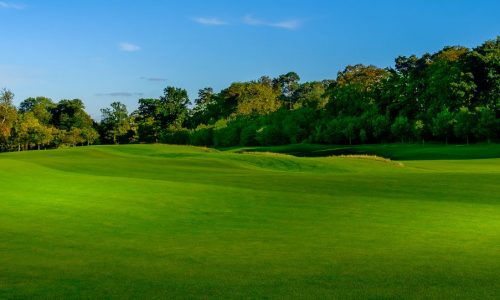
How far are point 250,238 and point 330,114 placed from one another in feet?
308

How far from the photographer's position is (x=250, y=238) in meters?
12.4

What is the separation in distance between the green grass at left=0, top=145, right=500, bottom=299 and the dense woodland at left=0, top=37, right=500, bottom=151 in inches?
2271

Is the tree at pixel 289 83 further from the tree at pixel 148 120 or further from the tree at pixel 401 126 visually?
the tree at pixel 401 126

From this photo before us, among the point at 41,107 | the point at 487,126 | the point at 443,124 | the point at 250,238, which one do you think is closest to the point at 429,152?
the point at 487,126

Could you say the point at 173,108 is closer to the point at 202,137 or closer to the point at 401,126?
the point at 202,137

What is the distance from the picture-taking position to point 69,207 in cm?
1727

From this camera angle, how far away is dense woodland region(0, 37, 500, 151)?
83000 millimetres

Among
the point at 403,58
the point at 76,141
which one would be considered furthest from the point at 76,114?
the point at 403,58

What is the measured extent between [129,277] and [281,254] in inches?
127

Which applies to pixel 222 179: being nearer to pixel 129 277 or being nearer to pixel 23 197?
pixel 23 197

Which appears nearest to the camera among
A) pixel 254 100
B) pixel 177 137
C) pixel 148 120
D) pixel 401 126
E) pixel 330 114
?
pixel 401 126

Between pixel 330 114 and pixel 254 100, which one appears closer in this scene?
pixel 330 114

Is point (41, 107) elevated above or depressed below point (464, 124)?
above

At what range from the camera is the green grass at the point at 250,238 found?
789 centimetres
